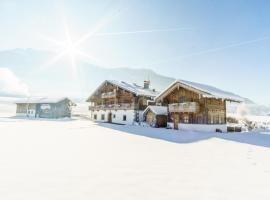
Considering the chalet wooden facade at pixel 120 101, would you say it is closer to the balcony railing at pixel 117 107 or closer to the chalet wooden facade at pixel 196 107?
the balcony railing at pixel 117 107

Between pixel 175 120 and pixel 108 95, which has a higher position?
pixel 108 95

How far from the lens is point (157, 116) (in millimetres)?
33719

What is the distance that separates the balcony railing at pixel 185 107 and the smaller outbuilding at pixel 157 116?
309 centimetres

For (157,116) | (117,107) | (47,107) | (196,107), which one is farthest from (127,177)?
(47,107)

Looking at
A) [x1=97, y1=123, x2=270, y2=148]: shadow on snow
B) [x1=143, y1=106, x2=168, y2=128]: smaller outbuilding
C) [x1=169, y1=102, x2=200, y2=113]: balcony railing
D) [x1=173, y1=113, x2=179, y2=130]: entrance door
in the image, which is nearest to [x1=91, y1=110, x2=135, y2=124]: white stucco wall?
[x1=143, y1=106, x2=168, y2=128]: smaller outbuilding

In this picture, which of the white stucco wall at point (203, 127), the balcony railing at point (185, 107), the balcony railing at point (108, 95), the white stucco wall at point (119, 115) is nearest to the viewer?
the white stucco wall at point (203, 127)

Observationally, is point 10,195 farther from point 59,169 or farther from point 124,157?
point 124,157

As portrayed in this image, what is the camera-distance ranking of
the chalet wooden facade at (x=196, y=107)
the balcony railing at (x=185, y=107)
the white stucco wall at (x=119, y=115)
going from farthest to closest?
the white stucco wall at (x=119, y=115), the balcony railing at (x=185, y=107), the chalet wooden facade at (x=196, y=107)

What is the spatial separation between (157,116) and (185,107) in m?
5.85

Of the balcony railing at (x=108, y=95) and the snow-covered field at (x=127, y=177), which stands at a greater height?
the balcony railing at (x=108, y=95)

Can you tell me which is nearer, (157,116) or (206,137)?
(206,137)

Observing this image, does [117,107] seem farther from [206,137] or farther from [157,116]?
[206,137]

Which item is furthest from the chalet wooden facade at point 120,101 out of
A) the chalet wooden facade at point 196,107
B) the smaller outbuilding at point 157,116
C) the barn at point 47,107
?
the barn at point 47,107

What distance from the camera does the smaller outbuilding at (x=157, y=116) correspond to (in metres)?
33.6
